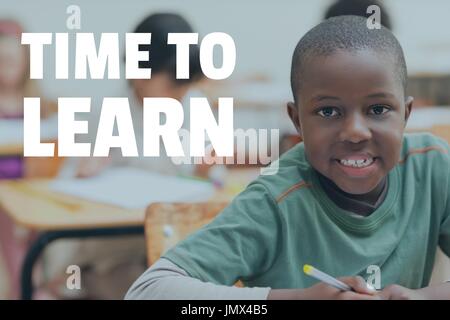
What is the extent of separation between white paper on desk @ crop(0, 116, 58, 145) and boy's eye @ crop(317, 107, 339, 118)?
17.3 inches

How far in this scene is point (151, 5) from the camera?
39.6 inches

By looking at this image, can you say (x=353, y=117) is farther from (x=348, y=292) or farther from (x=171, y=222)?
(x=171, y=222)

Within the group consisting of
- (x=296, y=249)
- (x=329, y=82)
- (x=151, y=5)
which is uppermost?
(x=151, y=5)

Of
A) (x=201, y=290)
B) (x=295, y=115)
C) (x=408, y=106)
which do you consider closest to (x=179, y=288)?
(x=201, y=290)

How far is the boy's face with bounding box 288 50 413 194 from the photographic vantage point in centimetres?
83

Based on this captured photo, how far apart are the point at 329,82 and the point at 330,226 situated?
7.7 inches

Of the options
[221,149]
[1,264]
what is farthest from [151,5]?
[1,264]

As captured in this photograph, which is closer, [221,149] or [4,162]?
[221,149]

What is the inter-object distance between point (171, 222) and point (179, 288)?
223 mm

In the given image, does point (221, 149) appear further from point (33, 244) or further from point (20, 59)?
point (33, 244)

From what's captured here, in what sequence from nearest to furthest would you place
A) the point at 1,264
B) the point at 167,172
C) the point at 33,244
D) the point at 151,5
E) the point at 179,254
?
the point at 179,254, the point at 151,5, the point at 167,172, the point at 33,244, the point at 1,264

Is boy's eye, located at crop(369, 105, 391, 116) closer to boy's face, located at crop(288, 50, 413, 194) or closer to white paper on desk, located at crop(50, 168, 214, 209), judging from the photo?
boy's face, located at crop(288, 50, 413, 194)

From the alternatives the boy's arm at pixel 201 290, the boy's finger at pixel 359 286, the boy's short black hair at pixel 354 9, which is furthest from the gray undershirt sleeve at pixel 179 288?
the boy's short black hair at pixel 354 9

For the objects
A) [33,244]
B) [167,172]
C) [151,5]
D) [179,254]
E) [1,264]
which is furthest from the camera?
[1,264]
